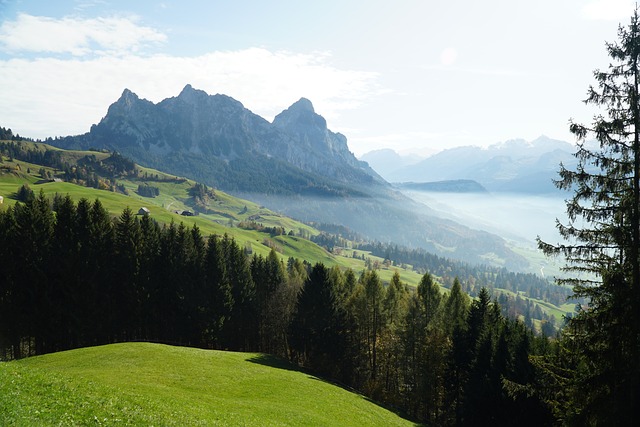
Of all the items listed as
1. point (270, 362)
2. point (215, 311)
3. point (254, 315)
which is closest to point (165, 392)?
point (270, 362)

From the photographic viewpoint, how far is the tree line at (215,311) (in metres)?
61.0

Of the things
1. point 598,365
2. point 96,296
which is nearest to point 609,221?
point 598,365

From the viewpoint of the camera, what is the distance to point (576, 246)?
874 inches

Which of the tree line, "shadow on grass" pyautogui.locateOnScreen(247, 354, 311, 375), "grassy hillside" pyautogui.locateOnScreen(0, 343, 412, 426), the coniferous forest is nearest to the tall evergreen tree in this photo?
the coniferous forest

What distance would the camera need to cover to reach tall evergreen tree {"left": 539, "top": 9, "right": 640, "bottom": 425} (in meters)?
21.0

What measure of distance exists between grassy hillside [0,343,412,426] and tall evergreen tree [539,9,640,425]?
22367 mm

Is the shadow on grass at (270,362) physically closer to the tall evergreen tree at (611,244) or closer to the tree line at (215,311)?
the tree line at (215,311)

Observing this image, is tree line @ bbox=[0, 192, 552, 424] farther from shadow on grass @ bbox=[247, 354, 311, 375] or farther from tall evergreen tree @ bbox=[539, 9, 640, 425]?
tall evergreen tree @ bbox=[539, 9, 640, 425]

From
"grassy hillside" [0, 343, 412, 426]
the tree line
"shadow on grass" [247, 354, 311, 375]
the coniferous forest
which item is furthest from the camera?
the tree line

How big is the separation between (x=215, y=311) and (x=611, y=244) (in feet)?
227

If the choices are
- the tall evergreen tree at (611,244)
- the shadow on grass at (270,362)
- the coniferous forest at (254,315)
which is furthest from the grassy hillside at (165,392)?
the tall evergreen tree at (611,244)

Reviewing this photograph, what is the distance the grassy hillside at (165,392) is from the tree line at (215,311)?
14.3m

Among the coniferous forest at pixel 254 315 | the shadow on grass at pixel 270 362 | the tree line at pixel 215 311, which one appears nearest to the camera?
the coniferous forest at pixel 254 315

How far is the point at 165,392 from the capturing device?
106ft
